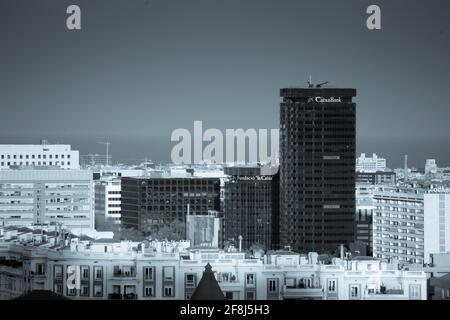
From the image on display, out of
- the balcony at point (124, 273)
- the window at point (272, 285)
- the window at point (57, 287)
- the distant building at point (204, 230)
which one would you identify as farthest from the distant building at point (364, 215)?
the window at point (57, 287)

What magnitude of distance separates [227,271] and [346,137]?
647 centimetres

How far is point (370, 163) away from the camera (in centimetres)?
1172

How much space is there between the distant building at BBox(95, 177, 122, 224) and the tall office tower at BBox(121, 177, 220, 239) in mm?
87

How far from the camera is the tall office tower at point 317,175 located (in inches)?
562

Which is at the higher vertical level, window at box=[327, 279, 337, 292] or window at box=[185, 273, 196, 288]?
window at box=[185, 273, 196, 288]

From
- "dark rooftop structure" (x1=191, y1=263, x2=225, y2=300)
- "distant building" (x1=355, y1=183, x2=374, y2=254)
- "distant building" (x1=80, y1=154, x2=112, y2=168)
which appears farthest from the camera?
"distant building" (x1=355, y1=183, x2=374, y2=254)

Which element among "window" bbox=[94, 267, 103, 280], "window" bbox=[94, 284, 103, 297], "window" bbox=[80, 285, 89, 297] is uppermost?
"window" bbox=[94, 267, 103, 280]

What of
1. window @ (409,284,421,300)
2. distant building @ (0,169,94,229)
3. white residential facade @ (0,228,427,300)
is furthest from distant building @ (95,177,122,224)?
window @ (409,284,421,300)

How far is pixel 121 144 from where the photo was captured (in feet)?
30.5

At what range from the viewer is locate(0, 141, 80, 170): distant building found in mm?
9452

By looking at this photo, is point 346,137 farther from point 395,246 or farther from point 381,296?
point 381,296

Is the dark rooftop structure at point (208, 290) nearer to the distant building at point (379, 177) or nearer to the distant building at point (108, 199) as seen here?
the distant building at point (379, 177)

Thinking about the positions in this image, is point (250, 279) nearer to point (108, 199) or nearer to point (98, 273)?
point (98, 273)

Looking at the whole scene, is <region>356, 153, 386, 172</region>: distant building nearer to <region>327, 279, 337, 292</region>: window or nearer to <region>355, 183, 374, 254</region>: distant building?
<region>355, 183, 374, 254</region>: distant building
